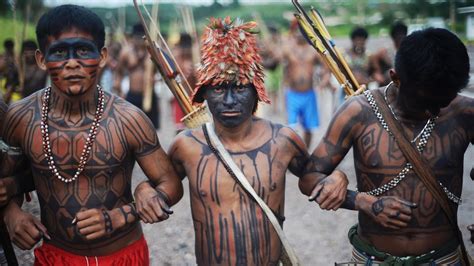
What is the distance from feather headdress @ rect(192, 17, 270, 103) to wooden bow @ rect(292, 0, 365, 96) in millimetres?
618

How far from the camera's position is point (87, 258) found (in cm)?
321

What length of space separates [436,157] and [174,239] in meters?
3.39

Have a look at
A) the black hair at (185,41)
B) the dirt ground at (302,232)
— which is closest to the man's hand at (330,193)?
the dirt ground at (302,232)

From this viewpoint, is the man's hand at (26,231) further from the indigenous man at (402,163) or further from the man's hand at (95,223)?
the indigenous man at (402,163)

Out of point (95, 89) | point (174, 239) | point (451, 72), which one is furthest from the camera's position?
point (174, 239)

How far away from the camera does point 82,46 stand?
304cm

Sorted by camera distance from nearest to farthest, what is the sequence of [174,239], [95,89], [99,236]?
[99,236] → [95,89] → [174,239]

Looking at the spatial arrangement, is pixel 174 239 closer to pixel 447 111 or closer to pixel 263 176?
pixel 263 176

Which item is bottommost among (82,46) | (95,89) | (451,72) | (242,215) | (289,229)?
(289,229)

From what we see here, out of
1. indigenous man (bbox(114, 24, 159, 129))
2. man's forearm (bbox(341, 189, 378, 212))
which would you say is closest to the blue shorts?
indigenous man (bbox(114, 24, 159, 129))

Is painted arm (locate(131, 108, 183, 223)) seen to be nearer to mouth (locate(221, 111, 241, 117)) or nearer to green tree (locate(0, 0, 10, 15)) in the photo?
mouth (locate(221, 111, 241, 117))

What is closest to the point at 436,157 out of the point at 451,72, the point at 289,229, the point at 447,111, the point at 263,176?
the point at 447,111

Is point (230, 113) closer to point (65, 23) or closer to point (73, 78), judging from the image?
point (73, 78)

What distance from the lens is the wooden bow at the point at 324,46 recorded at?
3.67 meters
